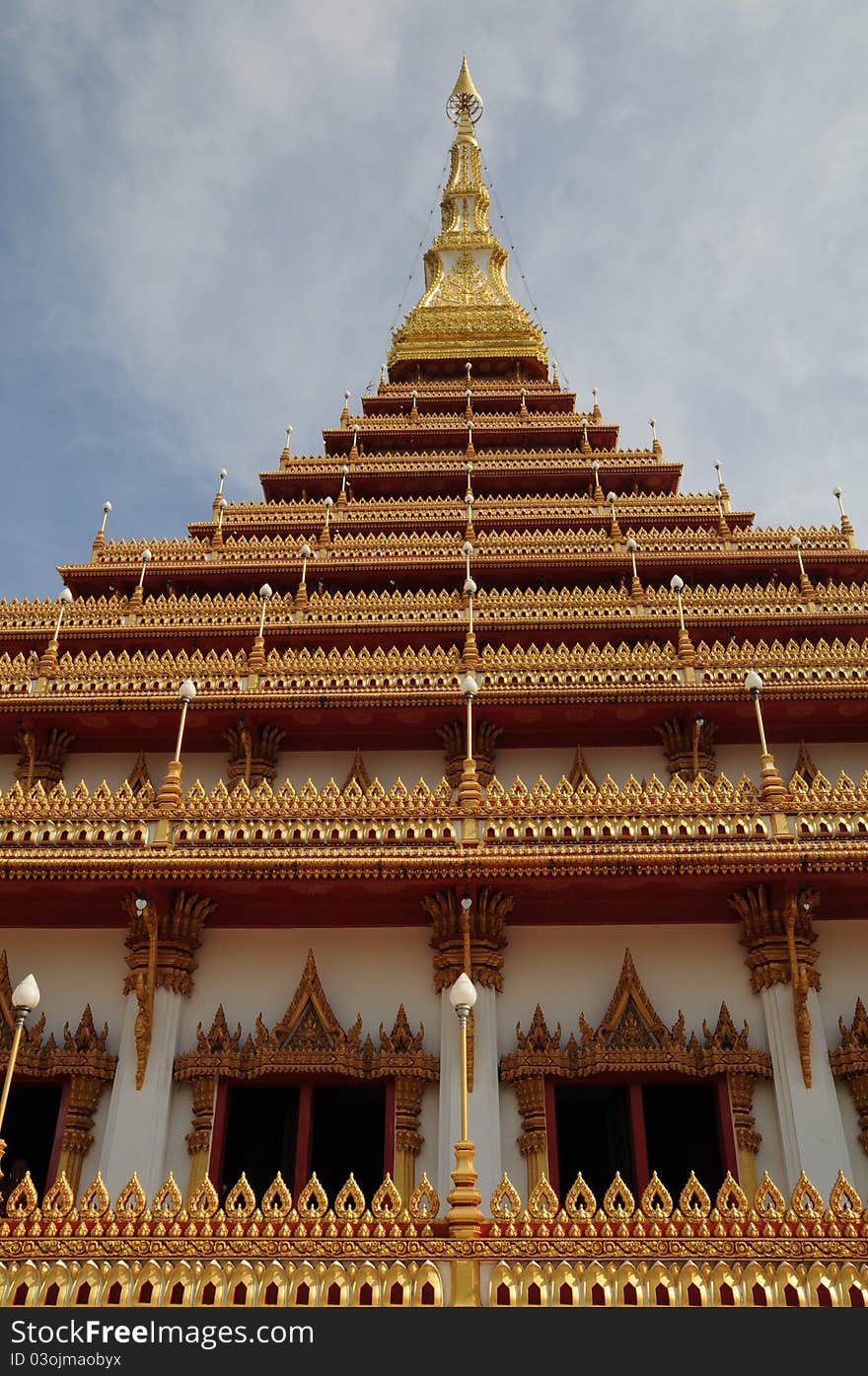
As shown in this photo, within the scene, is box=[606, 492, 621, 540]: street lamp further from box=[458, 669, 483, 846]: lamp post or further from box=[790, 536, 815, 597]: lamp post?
box=[458, 669, 483, 846]: lamp post

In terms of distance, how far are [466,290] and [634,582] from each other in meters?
20.6

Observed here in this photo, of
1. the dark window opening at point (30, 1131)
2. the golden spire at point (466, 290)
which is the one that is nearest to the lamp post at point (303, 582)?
the dark window opening at point (30, 1131)

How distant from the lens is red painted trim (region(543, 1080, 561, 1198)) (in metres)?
10.5

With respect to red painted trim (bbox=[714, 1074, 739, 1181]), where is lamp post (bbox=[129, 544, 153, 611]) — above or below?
above

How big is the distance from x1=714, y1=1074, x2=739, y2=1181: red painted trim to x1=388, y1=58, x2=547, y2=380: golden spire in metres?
24.9

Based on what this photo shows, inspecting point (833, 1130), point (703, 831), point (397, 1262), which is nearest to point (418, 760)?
point (703, 831)

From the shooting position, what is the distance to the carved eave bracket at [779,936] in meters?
10.9

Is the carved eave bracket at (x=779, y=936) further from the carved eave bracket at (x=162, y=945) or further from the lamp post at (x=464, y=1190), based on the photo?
the carved eave bracket at (x=162, y=945)

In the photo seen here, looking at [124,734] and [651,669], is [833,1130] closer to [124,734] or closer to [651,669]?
[651,669]

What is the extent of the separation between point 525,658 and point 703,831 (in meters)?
4.76

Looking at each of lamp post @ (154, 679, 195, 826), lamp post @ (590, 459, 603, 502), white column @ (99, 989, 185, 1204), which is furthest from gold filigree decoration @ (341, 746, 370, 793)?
lamp post @ (590, 459, 603, 502)

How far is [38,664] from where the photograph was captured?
15664mm

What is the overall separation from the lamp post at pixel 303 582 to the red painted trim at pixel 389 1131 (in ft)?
29.7

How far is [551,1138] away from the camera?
10688 mm
